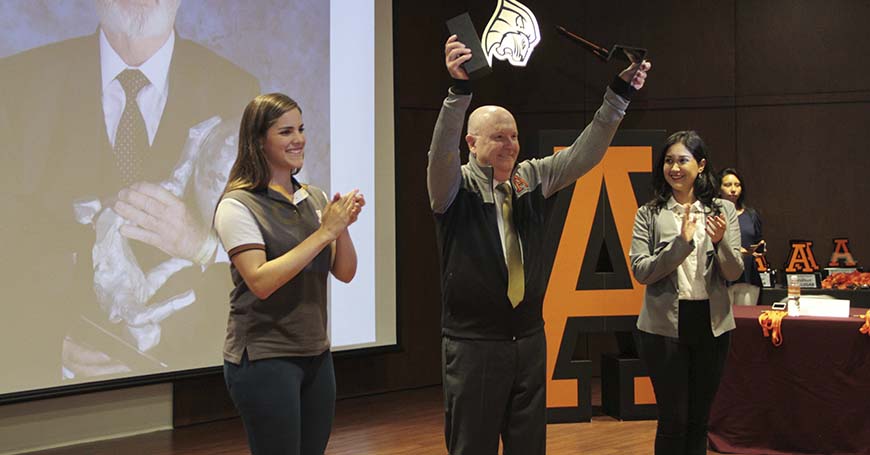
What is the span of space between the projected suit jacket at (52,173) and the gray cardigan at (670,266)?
112 inches

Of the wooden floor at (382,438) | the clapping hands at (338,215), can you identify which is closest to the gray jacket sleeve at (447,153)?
the clapping hands at (338,215)

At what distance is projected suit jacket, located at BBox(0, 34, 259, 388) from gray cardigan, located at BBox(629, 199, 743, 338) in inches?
112

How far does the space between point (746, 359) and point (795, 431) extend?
43 centimetres

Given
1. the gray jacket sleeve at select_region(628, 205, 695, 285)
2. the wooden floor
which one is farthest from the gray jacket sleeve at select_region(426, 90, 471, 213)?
the wooden floor

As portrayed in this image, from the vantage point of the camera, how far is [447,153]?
2.35 meters

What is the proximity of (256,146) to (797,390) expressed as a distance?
10.5ft

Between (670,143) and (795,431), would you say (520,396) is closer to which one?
(670,143)

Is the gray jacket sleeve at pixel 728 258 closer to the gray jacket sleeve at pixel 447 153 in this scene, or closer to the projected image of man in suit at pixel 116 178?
the gray jacket sleeve at pixel 447 153

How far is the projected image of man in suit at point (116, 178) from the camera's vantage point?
4590 mm

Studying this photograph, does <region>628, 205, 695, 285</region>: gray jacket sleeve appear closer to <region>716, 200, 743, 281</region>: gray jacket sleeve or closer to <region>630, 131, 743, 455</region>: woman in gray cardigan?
<region>630, 131, 743, 455</region>: woman in gray cardigan

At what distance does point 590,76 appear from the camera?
23.2 ft

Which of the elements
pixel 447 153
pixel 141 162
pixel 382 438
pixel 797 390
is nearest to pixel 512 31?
pixel 447 153

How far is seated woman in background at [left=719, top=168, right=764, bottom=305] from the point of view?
6.02m

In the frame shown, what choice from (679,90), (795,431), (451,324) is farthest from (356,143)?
(451,324)
